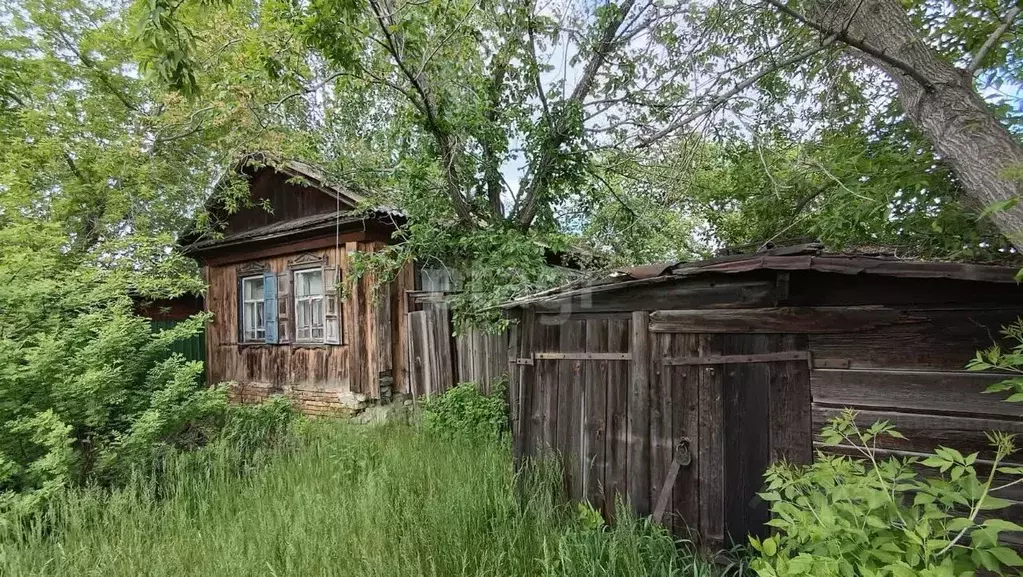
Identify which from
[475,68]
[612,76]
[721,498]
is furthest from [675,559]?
[475,68]

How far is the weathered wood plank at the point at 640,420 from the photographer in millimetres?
3916

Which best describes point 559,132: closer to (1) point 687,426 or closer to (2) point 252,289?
(1) point 687,426

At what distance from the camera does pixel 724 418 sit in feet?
11.7

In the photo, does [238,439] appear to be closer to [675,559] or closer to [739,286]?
[675,559]

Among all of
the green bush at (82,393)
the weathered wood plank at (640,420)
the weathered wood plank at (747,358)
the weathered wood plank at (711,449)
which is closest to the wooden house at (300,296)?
the green bush at (82,393)

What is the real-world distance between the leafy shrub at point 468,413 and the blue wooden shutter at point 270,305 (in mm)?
4202

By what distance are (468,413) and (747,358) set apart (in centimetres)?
418

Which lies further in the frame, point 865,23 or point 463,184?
point 463,184

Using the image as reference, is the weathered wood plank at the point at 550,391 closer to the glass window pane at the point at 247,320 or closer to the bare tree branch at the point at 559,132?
the bare tree branch at the point at 559,132

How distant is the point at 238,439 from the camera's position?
5773 mm

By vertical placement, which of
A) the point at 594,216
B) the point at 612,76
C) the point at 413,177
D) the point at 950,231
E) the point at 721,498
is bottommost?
the point at 721,498

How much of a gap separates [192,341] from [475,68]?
36.0ft

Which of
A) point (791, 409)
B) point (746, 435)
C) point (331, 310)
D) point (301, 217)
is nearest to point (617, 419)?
point (746, 435)

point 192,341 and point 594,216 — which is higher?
point 594,216
